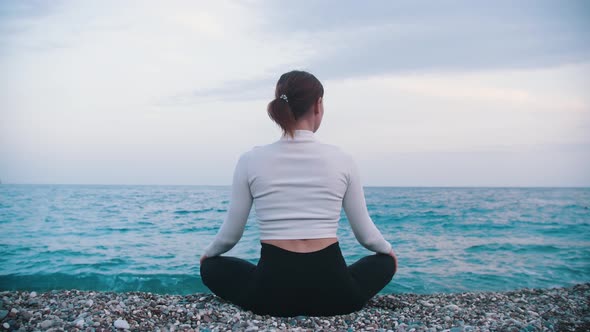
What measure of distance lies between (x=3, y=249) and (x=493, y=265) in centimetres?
1159

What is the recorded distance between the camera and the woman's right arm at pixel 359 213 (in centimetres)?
312

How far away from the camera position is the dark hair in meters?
2.99

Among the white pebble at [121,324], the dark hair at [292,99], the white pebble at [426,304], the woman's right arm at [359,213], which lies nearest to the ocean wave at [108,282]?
the white pebble at [121,324]

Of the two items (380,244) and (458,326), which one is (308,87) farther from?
(458,326)

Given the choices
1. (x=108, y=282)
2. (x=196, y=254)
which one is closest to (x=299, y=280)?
(x=108, y=282)

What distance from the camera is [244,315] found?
3539mm

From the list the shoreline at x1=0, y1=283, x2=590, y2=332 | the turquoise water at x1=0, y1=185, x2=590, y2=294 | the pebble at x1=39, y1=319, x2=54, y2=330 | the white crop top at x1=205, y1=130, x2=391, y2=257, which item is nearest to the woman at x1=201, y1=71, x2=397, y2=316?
the white crop top at x1=205, y1=130, x2=391, y2=257

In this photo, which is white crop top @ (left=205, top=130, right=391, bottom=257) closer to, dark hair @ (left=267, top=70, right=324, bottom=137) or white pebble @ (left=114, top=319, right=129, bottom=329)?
dark hair @ (left=267, top=70, right=324, bottom=137)

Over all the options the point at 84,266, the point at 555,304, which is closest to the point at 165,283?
the point at 84,266

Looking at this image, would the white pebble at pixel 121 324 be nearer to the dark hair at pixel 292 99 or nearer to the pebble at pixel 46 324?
the pebble at pixel 46 324

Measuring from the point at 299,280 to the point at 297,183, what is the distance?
0.74 m

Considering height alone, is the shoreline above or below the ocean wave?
above

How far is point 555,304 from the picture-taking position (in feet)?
15.9

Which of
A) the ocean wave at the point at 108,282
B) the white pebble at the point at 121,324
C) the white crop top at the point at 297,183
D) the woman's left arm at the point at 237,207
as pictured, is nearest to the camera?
the white crop top at the point at 297,183
